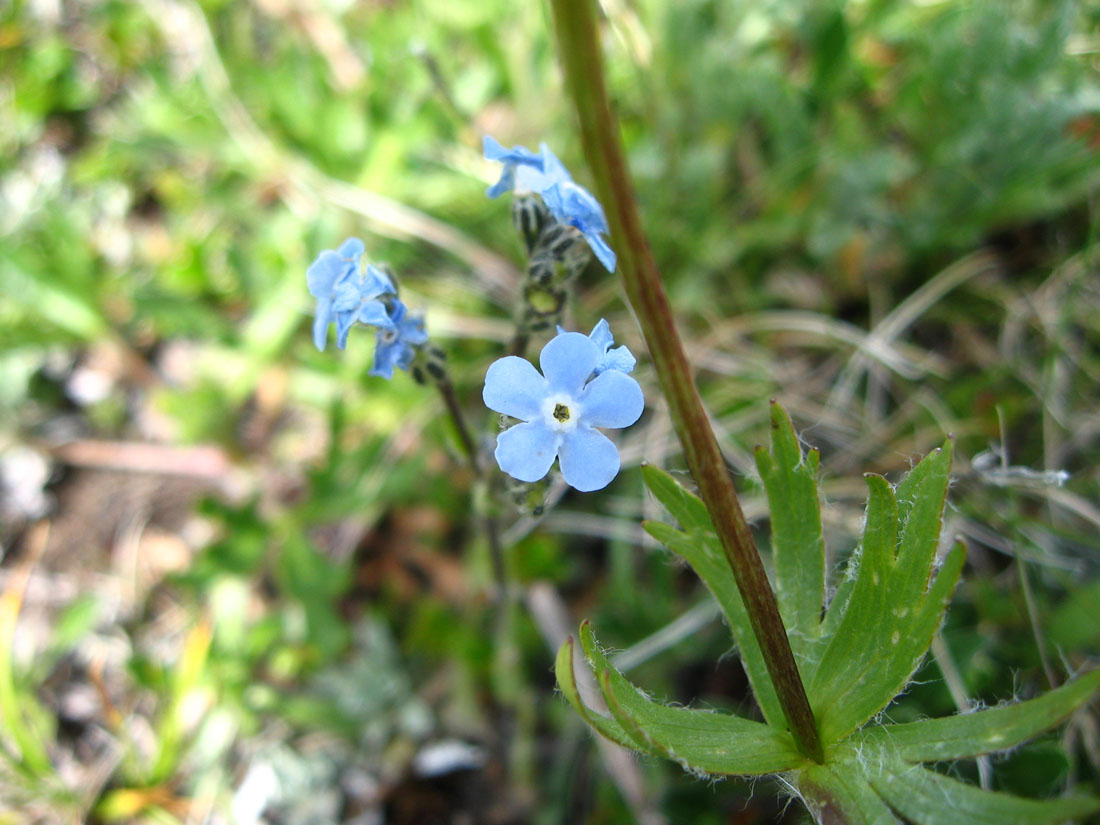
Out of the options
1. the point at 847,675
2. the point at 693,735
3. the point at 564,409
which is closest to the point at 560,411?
the point at 564,409

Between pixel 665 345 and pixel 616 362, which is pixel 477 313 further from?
pixel 665 345

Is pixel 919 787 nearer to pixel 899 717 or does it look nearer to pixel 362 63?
pixel 899 717

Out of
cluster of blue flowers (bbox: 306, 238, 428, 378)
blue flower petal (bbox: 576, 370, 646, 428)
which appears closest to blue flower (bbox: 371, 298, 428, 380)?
cluster of blue flowers (bbox: 306, 238, 428, 378)

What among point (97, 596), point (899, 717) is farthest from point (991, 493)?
point (97, 596)

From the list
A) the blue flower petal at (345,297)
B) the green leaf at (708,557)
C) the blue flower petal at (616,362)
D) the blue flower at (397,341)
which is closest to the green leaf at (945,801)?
the green leaf at (708,557)

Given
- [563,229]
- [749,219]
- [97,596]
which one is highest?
[563,229]

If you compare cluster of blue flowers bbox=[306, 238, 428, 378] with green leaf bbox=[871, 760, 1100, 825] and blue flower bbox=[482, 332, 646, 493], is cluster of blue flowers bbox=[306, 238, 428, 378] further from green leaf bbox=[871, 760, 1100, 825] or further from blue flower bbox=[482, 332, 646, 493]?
green leaf bbox=[871, 760, 1100, 825]
